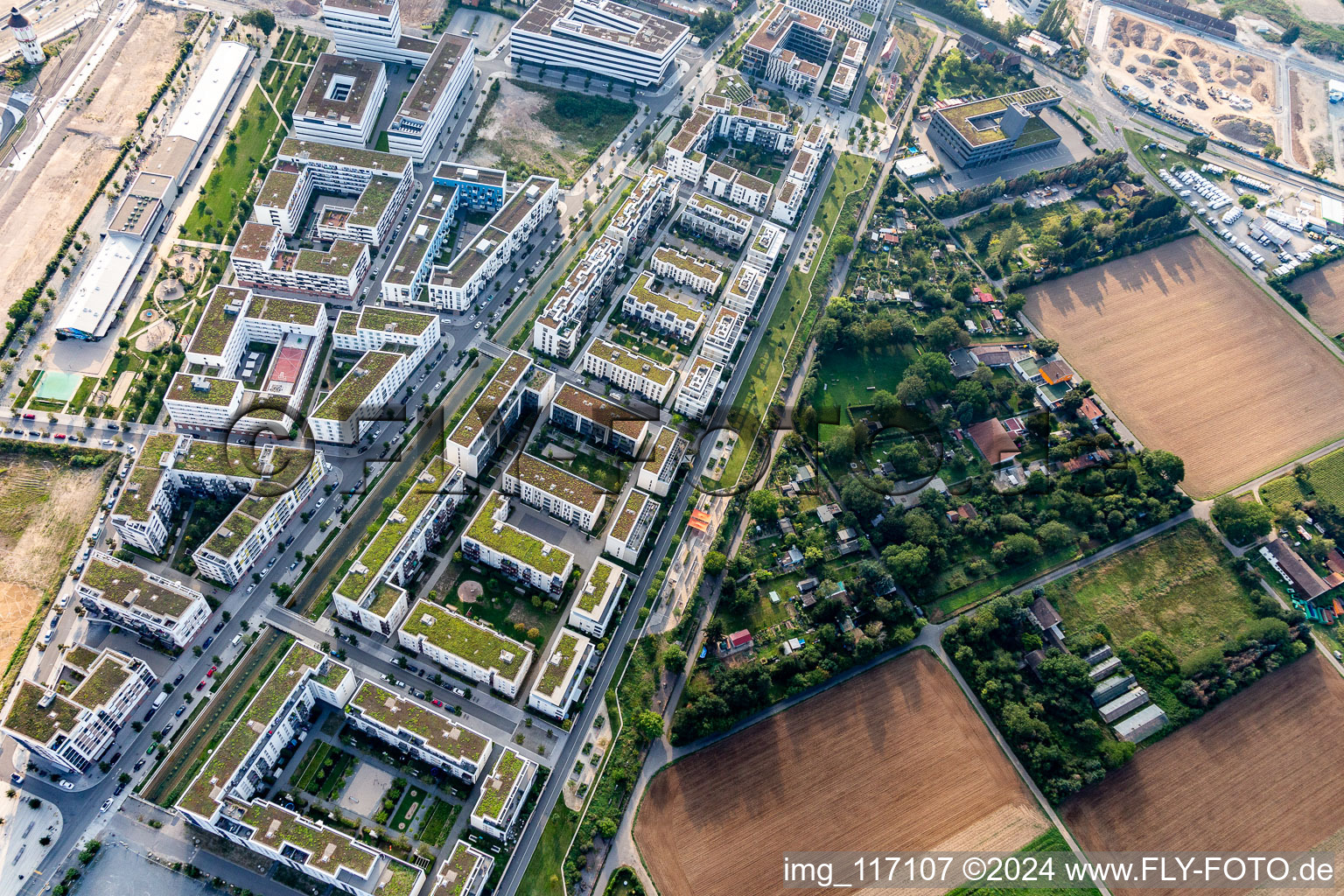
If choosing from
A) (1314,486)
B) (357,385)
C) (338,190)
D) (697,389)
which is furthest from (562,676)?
(1314,486)

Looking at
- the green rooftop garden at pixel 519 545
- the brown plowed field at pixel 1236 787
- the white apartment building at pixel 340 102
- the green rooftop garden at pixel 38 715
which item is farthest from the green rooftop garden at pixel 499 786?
the white apartment building at pixel 340 102

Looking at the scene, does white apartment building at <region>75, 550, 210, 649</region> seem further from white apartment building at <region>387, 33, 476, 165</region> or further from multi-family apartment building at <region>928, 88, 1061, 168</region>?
multi-family apartment building at <region>928, 88, 1061, 168</region>

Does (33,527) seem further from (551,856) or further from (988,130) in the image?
(988,130)

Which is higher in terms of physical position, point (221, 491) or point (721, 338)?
point (721, 338)

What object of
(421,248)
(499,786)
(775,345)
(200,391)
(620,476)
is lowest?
(499,786)

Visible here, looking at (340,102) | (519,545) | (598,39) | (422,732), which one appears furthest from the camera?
(598,39)

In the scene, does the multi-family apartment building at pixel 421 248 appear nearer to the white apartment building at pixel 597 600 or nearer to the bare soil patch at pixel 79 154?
the bare soil patch at pixel 79 154
